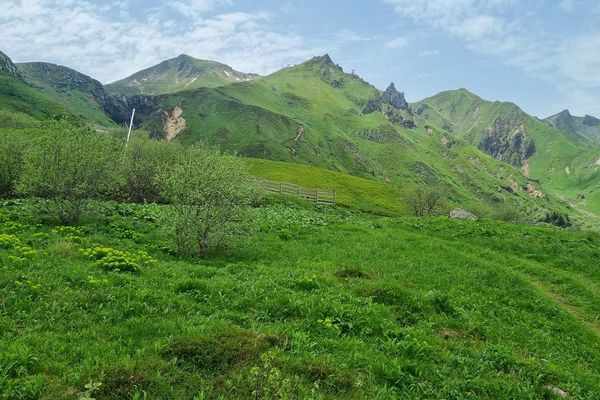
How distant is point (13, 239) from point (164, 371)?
13381 mm

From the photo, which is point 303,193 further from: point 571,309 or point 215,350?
point 215,350

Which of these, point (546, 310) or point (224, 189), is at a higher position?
point (224, 189)

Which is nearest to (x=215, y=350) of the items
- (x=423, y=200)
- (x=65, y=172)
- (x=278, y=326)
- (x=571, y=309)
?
(x=278, y=326)

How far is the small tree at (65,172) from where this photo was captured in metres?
26.8

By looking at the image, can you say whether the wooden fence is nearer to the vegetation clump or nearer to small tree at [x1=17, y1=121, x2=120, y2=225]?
small tree at [x1=17, y1=121, x2=120, y2=225]

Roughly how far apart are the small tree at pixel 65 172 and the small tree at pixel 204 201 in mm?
6650

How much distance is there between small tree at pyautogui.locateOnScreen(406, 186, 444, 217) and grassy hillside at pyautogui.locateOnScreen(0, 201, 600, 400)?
59.7m

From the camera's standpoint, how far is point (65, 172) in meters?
27.0

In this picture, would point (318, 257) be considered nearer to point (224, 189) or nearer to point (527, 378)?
point (224, 189)

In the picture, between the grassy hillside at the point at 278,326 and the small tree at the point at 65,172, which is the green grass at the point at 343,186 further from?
the grassy hillside at the point at 278,326

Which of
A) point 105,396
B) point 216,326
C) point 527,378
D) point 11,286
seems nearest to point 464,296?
point 527,378

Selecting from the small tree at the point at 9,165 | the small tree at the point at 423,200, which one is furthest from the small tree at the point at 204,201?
the small tree at the point at 423,200

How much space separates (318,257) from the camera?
25.1m

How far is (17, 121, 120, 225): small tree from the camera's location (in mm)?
26828
